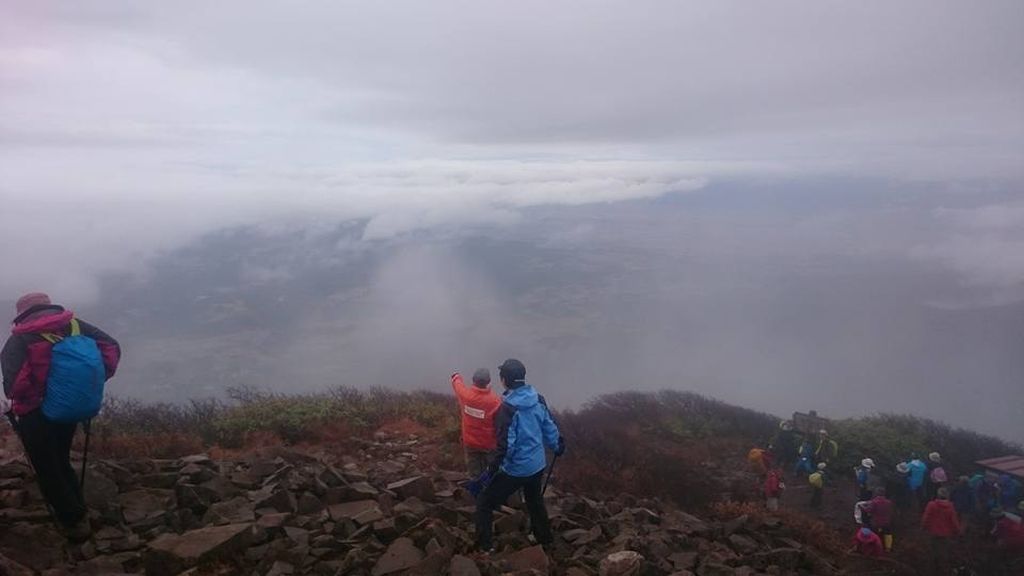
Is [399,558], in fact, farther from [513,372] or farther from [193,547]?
[513,372]

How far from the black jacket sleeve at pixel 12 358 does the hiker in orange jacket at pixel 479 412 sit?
14.1 ft

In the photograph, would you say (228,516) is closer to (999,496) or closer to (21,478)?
(21,478)

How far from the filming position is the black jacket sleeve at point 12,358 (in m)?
5.73

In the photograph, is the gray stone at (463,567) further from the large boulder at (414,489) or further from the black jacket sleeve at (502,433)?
the large boulder at (414,489)

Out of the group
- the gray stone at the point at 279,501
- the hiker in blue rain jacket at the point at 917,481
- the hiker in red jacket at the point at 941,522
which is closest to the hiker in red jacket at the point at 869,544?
the hiker in red jacket at the point at 941,522

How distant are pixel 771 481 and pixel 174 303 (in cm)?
19172

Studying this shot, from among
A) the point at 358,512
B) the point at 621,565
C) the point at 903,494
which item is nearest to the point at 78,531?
the point at 358,512

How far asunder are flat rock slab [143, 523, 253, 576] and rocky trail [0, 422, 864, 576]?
1 centimetres

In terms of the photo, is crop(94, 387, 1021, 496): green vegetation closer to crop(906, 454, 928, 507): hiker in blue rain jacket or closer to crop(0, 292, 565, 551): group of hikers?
crop(906, 454, 928, 507): hiker in blue rain jacket

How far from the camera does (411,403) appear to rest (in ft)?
53.5

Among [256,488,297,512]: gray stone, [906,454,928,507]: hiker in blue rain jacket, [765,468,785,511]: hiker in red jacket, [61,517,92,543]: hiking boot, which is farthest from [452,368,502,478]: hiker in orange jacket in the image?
[906,454,928,507]: hiker in blue rain jacket

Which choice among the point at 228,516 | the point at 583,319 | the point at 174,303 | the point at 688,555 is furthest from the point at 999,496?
the point at 174,303

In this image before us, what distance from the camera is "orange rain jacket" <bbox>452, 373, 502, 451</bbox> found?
803 centimetres

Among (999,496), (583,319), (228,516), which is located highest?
(228,516)
